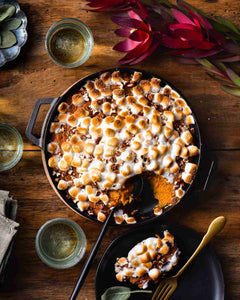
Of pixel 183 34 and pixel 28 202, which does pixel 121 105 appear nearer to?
pixel 183 34

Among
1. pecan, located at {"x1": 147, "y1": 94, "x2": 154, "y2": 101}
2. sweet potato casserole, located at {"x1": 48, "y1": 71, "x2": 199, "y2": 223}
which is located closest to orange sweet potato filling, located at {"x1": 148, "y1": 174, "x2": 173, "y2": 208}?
sweet potato casserole, located at {"x1": 48, "y1": 71, "x2": 199, "y2": 223}

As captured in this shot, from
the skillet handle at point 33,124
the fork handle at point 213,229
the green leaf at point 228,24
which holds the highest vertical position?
the green leaf at point 228,24

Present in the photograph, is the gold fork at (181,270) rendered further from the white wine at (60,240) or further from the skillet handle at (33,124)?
the skillet handle at (33,124)

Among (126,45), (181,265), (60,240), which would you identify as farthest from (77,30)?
(181,265)

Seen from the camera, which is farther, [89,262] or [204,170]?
[204,170]

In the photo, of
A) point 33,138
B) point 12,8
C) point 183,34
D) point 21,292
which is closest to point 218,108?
point 183,34

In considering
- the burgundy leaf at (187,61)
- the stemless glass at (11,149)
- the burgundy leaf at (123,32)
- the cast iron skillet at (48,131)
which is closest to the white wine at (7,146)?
the stemless glass at (11,149)

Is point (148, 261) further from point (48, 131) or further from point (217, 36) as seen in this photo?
point (217, 36)
